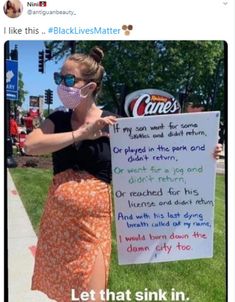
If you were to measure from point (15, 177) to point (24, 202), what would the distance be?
139 mm

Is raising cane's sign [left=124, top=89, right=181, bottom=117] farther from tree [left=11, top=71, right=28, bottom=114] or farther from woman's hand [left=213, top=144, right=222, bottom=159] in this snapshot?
tree [left=11, top=71, right=28, bottom=114]

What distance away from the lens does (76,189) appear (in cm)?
257

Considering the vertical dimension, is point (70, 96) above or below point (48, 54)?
below

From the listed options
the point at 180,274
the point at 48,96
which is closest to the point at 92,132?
the point at 48,96

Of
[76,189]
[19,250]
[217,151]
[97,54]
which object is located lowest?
[19,250]

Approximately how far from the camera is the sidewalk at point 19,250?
2568 mm

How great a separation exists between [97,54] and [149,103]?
1.19 ft

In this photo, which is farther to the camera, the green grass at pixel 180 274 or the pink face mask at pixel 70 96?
the green grass at pixel 180 274

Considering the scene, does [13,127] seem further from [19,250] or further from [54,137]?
[19,250]

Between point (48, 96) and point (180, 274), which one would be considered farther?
point (180, 274)

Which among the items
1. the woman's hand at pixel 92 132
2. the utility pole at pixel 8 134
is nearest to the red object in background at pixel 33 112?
the utility pole at pixel 8 134

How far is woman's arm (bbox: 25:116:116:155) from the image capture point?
2.53m
